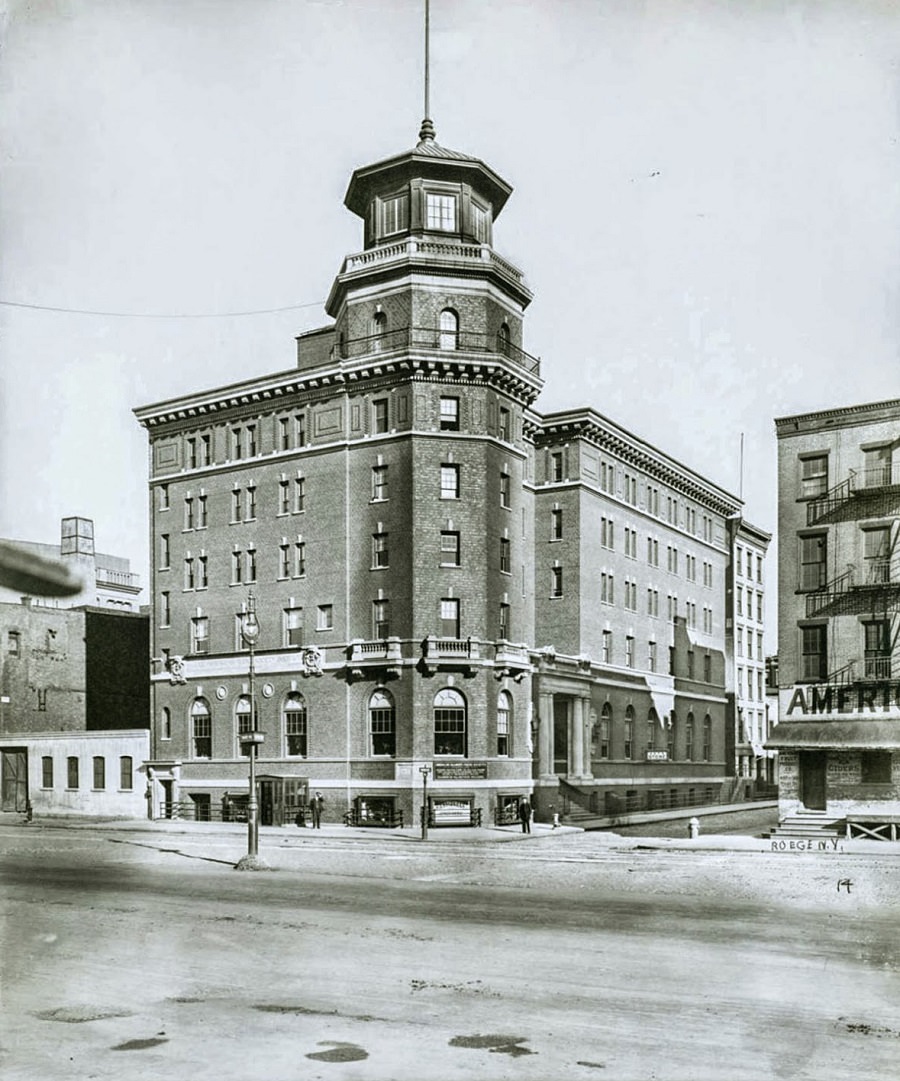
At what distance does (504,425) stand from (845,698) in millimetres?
16725

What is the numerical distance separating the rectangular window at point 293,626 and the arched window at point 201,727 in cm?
381

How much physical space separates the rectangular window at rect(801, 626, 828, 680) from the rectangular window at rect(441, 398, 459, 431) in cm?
1482

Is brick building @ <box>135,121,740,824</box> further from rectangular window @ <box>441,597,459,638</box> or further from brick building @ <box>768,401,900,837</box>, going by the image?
brick building @ <box>768,401,900,837</box>

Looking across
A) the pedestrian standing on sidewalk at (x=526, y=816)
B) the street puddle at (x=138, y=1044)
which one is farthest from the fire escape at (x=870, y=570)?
the street puddle at (x=138, y=1044)

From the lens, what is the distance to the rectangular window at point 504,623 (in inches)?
1857

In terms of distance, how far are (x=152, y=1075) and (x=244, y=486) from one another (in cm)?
3583

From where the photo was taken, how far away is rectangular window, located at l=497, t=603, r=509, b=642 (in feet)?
155

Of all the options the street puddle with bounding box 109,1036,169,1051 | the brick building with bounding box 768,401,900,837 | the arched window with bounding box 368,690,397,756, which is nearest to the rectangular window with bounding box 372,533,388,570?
the arched window with bounding box 368,690,397,756

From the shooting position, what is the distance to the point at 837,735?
38469 mm

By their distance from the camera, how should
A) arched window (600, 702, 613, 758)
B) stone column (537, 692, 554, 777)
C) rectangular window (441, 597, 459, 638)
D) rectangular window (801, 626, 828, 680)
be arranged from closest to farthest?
A: rectangular window (801, 626, 828, 680), rectangular window (441, 597, 459, 638), stone column (537, 692, 554, 777), arched window (600, 702, 613, 758)

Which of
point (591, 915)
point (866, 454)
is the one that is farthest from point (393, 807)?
point (591, 915)

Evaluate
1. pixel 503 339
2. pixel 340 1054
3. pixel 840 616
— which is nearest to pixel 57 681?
pixel 503 339

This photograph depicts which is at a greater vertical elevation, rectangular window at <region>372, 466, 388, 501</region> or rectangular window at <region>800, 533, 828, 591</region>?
rectangular window at <region>372, 466, 388, 501</region>

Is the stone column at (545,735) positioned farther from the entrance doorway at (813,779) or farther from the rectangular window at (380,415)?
the rectangular window at (380,415)
